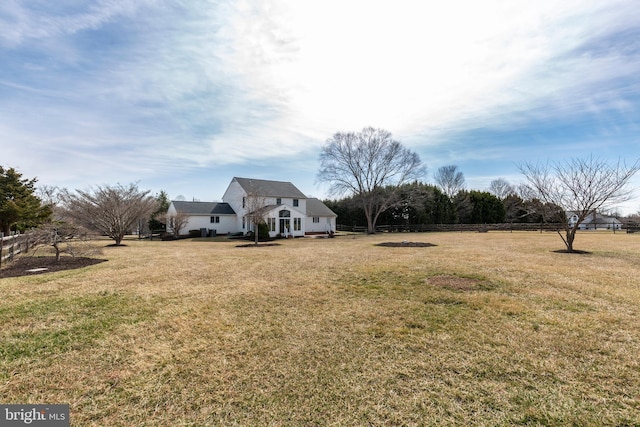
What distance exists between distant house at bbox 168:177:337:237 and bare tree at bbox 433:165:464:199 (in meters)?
29.7

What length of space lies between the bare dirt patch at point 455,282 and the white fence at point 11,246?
527 inches

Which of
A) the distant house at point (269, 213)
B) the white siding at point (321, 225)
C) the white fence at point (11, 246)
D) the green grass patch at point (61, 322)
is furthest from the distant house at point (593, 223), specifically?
the white fence at point (11, 246)

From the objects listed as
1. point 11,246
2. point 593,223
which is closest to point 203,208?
point 11,246

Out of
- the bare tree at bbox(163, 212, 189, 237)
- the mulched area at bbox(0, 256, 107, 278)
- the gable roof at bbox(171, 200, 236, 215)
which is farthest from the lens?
the gable roof at bbox(171, 200, 236, 215)

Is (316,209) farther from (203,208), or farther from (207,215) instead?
(203,208)

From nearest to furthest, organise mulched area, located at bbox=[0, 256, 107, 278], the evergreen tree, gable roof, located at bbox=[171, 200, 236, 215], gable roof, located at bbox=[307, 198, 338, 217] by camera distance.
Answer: mulched area, located at bbox=[0, 256, 107, 278]
the evergreen tree
gable roof, located at bbox=[171, 200, 236, 215]
gable roof, located at bbox=[307, 198, 338, 217]

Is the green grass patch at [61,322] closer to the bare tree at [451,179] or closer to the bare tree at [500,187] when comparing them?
the bare tree at [451,179]

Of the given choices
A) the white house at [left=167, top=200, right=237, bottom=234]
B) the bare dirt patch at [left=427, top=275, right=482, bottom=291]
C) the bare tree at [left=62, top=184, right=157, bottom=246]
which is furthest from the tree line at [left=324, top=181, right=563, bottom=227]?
the bare dirt patch at [left=427, top=275, right=482, bottom=291]

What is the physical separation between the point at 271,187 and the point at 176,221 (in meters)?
10.8

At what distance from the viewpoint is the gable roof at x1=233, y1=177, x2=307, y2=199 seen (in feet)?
104

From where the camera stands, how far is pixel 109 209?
19484 millimetres

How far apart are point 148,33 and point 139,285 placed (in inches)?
281

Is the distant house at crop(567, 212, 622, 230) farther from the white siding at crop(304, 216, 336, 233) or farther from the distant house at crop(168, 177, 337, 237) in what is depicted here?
the white siding at crop(304, 216, 336, 233)

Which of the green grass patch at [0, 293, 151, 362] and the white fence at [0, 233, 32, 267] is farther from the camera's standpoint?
the white fence at [0, 233, 32, 267]
